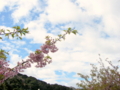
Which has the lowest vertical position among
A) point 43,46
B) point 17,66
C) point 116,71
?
point 17,66

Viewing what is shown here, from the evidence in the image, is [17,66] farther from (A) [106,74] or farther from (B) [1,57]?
(A) [106,74]

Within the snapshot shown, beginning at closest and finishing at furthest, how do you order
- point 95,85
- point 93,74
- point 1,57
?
point 1,57 < point 95,85 < point 93,74

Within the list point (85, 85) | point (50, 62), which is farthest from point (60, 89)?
point (50, 62)

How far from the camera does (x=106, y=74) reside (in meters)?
9.27

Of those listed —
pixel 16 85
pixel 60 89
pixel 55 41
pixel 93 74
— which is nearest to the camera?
pixel 55 41

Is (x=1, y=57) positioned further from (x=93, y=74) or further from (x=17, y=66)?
(x=93, y=74)

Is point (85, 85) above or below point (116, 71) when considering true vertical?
below

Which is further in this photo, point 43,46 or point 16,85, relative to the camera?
point 16,85

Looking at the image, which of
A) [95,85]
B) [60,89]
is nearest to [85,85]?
[95,85]

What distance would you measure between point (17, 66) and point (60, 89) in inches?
1228

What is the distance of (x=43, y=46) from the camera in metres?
4.21

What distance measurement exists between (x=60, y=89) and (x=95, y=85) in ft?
85.0

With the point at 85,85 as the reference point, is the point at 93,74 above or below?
above

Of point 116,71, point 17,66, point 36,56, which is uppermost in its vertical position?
point 116,71
